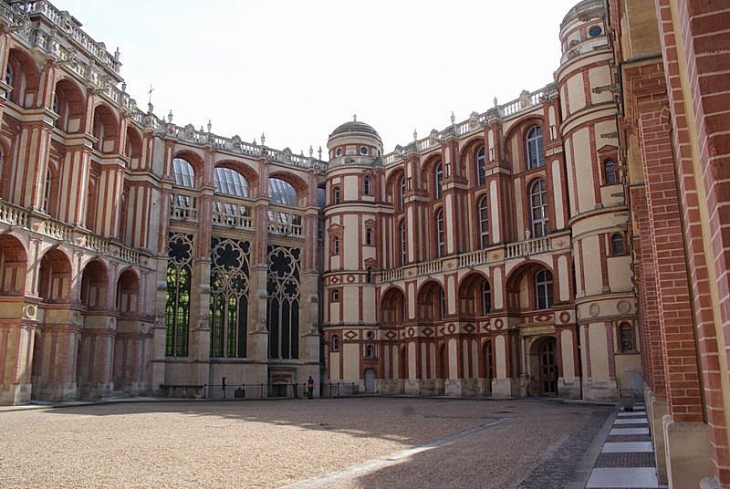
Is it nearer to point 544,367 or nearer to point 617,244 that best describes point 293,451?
point 617,244

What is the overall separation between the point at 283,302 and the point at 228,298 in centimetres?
410

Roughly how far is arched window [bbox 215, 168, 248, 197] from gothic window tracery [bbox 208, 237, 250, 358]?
19.5 feet

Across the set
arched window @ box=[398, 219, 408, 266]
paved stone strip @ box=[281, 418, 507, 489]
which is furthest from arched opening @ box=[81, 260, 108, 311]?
paved stone strip @ box=[281, 418, 507, 489]

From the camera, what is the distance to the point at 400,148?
149ft

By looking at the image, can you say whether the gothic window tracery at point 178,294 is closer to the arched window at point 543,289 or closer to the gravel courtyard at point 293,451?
the gravel courtyard at point 293,451

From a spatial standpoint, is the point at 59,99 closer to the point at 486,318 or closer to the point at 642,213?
the point at 486,318

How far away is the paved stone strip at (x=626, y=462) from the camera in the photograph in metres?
8.88

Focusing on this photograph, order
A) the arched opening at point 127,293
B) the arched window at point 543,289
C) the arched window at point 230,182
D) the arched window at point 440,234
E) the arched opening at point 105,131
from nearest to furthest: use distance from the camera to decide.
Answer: the arched opening at point 105,131, the arched window at point 543,289, the arched opening at point 127,293, the arched window at point 440,234, the arched window at point 230,182

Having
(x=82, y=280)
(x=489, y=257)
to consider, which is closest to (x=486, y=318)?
(x=489, y=257)

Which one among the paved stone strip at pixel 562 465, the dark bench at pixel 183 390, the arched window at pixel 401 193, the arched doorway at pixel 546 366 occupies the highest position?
the arched window at pixel 401 193

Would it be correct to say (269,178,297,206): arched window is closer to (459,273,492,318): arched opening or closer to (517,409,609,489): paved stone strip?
(459,273,492,318): arched opening

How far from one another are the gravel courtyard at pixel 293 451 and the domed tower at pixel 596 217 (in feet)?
24.9

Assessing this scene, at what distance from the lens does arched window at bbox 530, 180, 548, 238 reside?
118 feet

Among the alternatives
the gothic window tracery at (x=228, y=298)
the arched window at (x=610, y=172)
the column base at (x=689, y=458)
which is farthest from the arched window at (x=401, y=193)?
the column base at (x=689, y=458)
